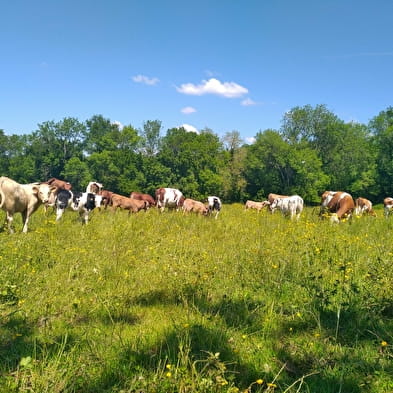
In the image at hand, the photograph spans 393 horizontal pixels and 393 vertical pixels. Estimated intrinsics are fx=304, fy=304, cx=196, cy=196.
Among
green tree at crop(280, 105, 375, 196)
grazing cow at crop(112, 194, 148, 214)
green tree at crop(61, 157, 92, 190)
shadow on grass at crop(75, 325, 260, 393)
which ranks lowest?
shadow on grass at crop(75, 325, 260, 393)

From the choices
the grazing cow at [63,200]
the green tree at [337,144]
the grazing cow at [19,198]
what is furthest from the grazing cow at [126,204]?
the green tree at [337,144]

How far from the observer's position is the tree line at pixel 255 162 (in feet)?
168

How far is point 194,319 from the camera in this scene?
3.82 metres

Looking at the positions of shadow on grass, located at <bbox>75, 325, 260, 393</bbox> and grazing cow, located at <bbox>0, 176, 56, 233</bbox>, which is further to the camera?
grazing cow, located at <bbox>0, 176, 56, 233</bbox>

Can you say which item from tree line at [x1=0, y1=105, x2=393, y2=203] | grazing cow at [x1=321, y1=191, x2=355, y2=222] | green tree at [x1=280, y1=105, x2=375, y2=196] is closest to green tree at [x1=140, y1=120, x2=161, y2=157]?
tree line at [x1=0, y1=105, x2=393, y2=203]

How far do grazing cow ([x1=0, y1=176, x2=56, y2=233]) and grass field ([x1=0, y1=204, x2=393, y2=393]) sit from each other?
355cm

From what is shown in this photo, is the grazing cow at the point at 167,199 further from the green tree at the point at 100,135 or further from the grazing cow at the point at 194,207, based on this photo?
the green tree at the point at 100,135

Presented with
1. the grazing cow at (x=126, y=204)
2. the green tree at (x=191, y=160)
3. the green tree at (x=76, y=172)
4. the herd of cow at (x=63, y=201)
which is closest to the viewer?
the herd of cow at (x=63, y=201)

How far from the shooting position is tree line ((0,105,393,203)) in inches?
2019

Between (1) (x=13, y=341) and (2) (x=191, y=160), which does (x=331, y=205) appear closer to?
(1) (x=13, y=341)

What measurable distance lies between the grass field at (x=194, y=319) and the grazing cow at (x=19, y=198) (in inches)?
140

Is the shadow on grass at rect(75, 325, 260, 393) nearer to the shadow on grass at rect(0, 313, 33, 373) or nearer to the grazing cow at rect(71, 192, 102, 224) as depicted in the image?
the shadow on grass at rect(0, 313, 33, 373)

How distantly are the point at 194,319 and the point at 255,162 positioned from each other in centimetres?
5275

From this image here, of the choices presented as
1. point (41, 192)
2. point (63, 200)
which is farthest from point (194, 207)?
point (41, 192)
